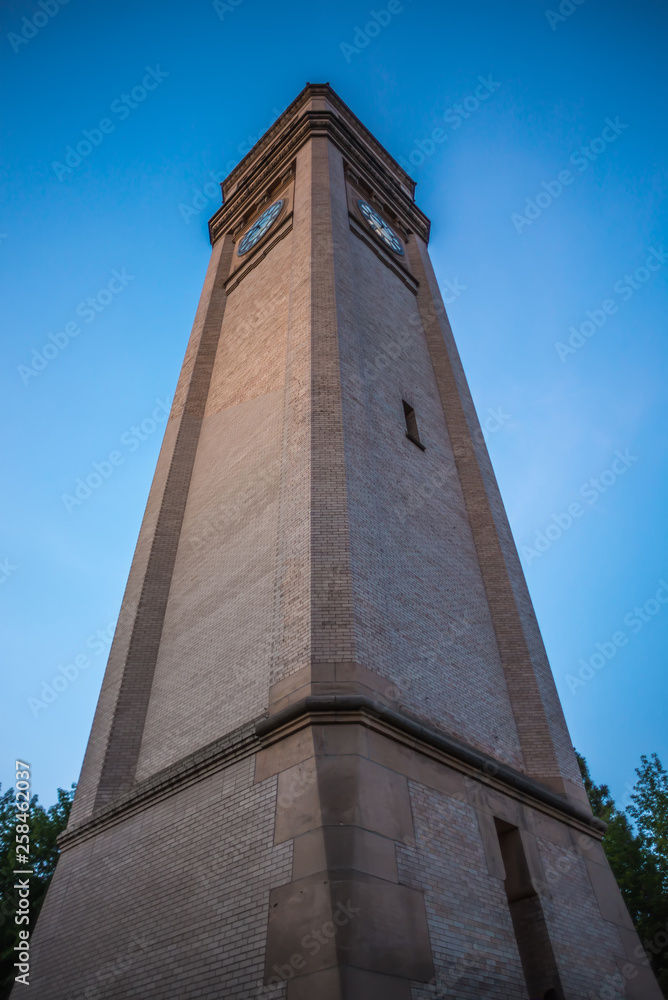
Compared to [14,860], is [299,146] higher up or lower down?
higher up

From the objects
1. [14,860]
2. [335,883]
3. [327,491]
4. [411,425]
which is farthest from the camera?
[14,860]

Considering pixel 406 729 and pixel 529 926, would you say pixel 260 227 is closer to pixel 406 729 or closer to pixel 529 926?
pixel 406 729

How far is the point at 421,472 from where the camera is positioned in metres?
13.4

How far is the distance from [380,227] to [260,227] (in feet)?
11.4

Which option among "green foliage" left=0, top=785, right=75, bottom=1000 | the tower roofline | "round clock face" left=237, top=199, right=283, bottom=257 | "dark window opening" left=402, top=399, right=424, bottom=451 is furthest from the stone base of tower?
the tower roofline

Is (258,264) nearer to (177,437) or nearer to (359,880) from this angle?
(177,437)

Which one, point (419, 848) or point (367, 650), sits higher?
point (367, 650)

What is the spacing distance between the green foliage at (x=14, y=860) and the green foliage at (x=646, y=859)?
14.5 m

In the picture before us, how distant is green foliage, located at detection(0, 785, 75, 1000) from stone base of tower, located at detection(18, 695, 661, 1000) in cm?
812

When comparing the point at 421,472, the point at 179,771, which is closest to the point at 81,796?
the point at 179,771

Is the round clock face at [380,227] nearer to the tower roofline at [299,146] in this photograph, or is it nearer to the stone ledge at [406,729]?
the tower roofline at [299,146]

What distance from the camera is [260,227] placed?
20.9 m

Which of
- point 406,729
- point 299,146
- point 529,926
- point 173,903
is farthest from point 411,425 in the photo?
point 299,146

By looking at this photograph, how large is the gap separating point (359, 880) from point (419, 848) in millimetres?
1075
